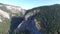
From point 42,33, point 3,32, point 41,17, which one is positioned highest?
point 41,17

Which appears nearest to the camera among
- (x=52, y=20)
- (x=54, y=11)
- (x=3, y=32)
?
(x=52, y=20)

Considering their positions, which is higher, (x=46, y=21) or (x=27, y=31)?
(x=46, y=21)

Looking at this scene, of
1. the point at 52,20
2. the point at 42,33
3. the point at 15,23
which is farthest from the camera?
the point at 15,23

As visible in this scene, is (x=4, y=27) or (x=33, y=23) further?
(x=4, y=27)

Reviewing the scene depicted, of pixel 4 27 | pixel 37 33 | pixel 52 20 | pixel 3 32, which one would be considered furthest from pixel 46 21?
pixel 4 27

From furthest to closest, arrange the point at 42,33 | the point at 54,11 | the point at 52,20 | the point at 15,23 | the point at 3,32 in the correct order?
the point at 15,23 < the point at 3,32 < the point at 54,11 < the point at 52,20 < the point at 42,33

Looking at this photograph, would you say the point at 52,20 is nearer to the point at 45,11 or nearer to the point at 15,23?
the point at 45,11

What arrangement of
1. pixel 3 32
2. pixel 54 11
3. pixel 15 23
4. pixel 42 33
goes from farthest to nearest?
pixel 15 23 → pixel 3 32 → pixel 54 11 → pixel 42 33

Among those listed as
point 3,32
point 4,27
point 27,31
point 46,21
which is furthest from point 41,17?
point 4,27

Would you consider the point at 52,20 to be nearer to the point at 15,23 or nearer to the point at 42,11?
the point at 42,11
